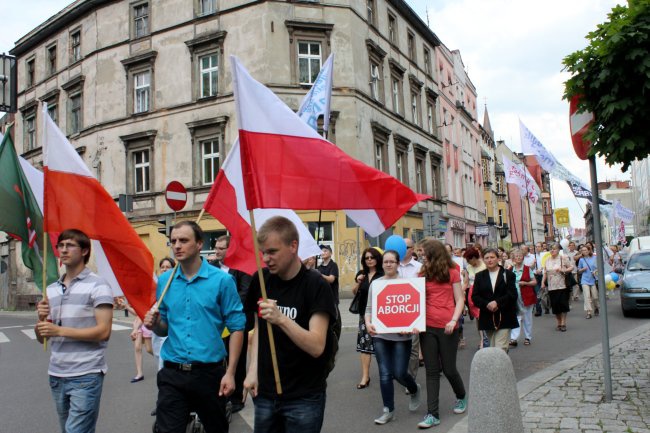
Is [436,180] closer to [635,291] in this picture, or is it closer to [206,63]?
[206,63]

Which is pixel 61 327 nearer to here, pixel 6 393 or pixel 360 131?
pixel 6 393

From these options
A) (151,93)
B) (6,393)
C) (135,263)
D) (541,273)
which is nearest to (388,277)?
(135,263)

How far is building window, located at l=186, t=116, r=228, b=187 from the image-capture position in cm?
2561

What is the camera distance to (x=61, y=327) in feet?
13.3

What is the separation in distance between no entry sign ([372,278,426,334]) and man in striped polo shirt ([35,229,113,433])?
2.98 metres

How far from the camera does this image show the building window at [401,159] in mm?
30122

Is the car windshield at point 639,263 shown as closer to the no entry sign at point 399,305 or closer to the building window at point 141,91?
the no entry sign at point 399,305

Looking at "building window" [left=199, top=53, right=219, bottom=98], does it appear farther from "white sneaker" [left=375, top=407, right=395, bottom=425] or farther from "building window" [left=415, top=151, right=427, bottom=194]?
"white sneaker" [left=375, top=407, right=395, bottom=425]

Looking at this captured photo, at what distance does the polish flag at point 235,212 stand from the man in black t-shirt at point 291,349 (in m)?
1.87

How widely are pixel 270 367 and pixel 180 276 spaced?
3.85ft

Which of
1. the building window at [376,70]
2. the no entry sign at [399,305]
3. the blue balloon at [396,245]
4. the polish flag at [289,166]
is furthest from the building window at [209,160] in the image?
the polish flag at [289,166]

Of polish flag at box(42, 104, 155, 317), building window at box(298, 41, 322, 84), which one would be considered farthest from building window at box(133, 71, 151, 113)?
polish flag at box(42, 104, 155, 317)

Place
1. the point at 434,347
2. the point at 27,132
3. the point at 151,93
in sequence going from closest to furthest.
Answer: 1. the point at 434,347
2. the point at 151,93
3. the point at 27,132

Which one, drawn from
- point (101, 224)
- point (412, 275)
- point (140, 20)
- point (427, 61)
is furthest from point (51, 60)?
point (101, 224)
